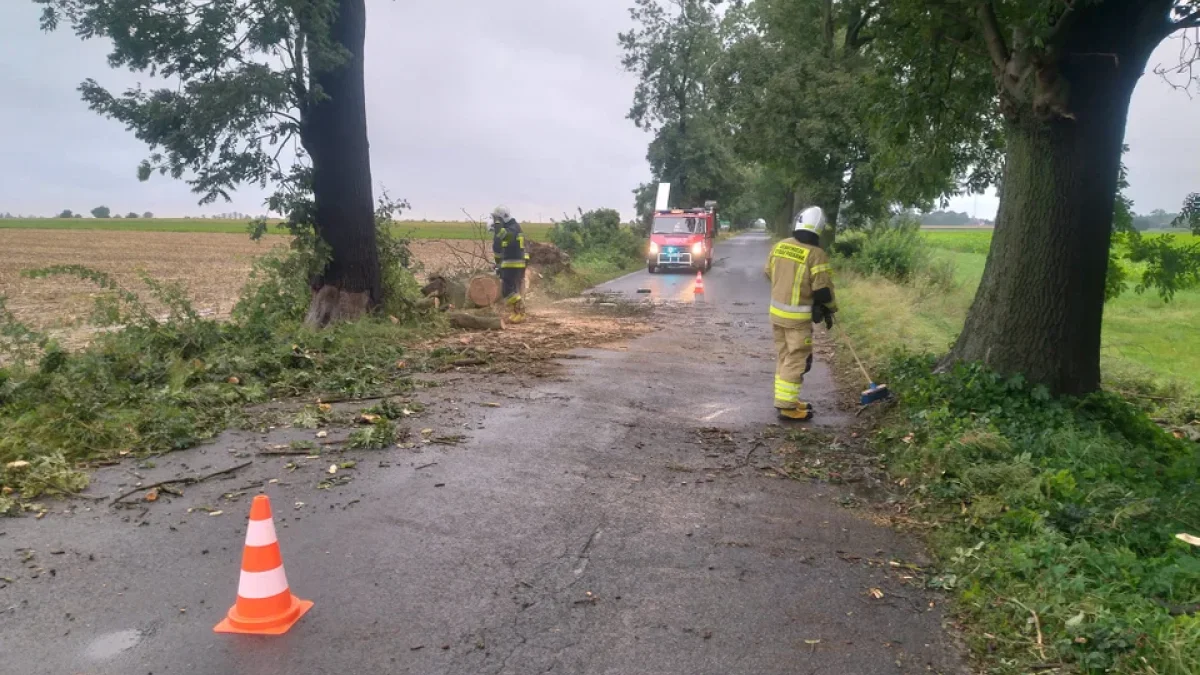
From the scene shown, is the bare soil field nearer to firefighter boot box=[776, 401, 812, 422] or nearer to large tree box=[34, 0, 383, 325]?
large tree box=[34, 0, 383, 325]

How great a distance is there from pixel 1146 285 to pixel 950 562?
4.71 m

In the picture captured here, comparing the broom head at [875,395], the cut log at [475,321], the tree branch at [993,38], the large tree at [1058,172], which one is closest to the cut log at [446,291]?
the cut log at [475,321]

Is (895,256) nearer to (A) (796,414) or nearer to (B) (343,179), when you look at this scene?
(B) (343,179)

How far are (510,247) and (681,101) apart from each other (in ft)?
129

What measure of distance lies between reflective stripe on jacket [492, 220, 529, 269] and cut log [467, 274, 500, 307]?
0.39 meters

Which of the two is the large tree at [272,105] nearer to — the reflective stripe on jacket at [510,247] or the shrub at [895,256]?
the reflective stripe on jacket at [510,247]

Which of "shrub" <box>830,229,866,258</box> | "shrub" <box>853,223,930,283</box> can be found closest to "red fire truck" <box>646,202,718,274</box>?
"shrub" <box>830,229,866,258</box>

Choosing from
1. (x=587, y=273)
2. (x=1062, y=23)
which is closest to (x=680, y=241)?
(x=587, y=273)

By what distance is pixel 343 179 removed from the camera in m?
11.9

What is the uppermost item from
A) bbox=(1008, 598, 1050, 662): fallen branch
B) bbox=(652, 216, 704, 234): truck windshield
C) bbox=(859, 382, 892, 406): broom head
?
bbox=(652, 216, 704, 234): truck windshield

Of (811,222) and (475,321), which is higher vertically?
(811,222)

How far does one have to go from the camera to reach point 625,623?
3.71 metres

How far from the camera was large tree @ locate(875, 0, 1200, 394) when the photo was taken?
21.3ft

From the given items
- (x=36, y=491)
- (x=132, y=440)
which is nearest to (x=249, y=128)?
(x=132, y=440)
